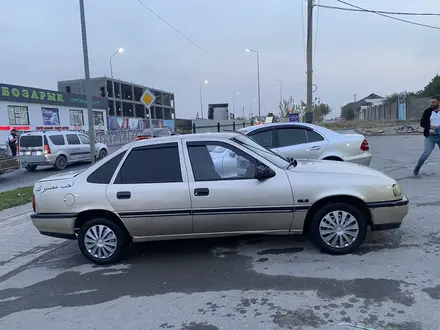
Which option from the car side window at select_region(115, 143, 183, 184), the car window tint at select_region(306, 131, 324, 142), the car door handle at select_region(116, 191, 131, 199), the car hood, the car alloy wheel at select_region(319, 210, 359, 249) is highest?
the car window tint at select_region(306, 131, 324, 142)

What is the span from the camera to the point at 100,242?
443 centimetres

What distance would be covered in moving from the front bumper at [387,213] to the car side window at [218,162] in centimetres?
150

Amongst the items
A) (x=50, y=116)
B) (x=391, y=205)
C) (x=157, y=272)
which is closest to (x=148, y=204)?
(x=157, y=272)

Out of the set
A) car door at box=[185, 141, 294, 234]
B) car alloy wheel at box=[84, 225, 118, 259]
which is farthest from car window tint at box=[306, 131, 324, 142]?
car alloy wheel at box=[84, 225, 118, 259]

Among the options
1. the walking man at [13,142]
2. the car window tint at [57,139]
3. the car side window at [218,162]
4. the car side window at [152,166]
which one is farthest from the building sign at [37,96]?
the car side window at [218,162]

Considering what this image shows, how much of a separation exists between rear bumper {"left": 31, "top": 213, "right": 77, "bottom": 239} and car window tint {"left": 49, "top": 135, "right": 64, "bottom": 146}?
1216 centimetres

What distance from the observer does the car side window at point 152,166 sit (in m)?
4.33

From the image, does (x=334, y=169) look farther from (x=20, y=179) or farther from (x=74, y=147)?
(x=74, y=147)

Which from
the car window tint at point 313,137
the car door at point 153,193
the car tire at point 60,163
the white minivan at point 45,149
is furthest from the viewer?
the car tire at point 60,163

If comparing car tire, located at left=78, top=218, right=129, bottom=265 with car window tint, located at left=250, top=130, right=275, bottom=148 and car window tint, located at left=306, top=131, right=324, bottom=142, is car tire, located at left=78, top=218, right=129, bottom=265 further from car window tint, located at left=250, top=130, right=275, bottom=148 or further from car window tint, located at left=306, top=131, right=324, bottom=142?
car window tint, located at left=306, top=131, right=324, bottom=142

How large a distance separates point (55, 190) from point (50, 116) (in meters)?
31.8

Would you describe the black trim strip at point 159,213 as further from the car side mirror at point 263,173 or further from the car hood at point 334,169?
the car hood at point 334,169

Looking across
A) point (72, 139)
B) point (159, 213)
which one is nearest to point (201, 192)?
point (159, 213)

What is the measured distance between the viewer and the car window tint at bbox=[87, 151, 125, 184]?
441 cm
